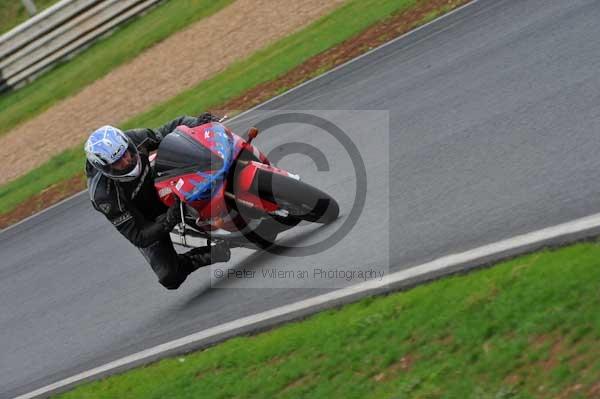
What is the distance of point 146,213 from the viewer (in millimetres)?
8164

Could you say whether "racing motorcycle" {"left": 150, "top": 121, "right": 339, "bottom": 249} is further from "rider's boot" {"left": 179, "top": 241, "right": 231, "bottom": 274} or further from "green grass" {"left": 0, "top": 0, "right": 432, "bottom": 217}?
"green grass" {"left": 0, "top": 0, "right": 432, "bottom": 217}

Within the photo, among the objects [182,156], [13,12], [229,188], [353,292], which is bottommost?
[353,292]

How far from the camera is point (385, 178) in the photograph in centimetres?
840

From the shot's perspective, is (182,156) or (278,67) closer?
(182,156)

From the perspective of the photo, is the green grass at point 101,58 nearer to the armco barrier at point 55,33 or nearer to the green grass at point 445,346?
the armco barrier at point 55,33

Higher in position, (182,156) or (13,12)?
(13,12)

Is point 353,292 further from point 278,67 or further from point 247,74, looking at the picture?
point 247,74

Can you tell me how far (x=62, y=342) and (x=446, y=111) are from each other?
4.41m

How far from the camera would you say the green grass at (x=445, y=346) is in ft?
15.1

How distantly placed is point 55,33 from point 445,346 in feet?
54.6

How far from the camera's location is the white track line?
5.89 meters

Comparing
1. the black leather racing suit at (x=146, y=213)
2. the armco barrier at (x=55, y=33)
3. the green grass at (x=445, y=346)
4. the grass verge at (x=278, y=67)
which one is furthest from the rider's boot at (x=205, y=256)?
the armco barrier at (x=55, y=33)

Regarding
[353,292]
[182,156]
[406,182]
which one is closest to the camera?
[353,292]

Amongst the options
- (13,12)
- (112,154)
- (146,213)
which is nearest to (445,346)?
(112,154)
